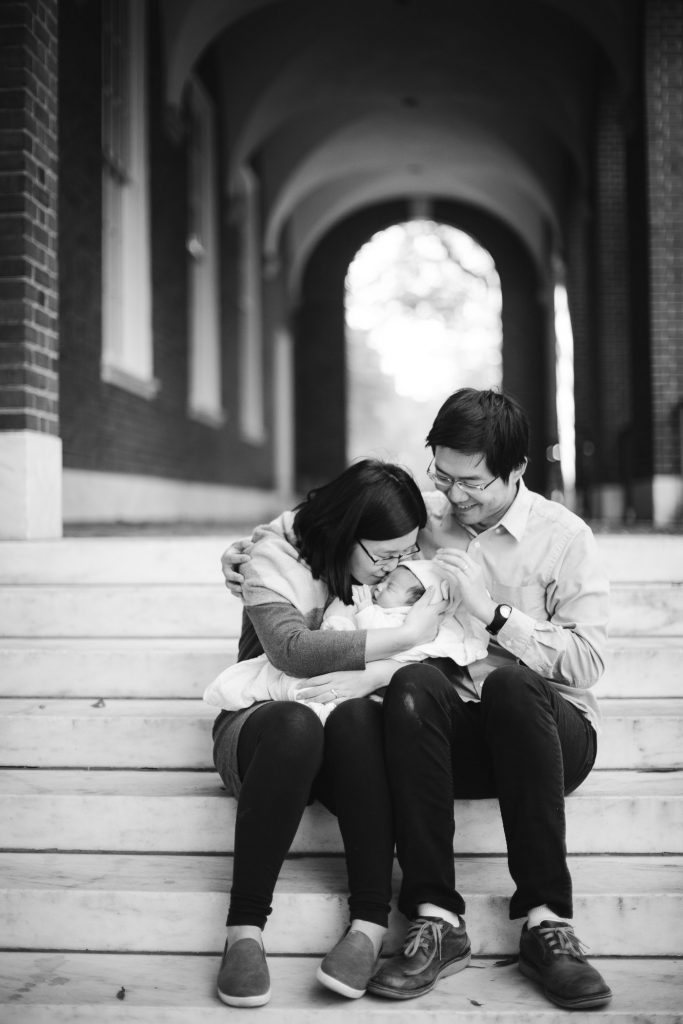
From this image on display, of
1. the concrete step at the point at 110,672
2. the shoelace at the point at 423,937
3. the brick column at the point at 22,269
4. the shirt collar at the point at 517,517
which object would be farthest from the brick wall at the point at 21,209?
the shoelace at the point at 423,937

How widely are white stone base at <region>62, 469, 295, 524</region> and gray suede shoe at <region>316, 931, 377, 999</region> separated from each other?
4627 millimetres

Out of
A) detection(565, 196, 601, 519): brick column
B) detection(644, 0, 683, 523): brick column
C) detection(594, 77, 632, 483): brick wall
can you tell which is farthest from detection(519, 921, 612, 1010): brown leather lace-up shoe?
detection(565, 196, 601, 519): brick column

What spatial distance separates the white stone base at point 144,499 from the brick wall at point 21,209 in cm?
229

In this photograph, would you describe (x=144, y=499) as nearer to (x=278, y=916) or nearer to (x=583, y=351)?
(x=278, y=916)

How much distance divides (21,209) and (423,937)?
3.09 metres

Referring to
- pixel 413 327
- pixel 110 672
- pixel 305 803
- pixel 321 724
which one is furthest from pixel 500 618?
pixel 413 327

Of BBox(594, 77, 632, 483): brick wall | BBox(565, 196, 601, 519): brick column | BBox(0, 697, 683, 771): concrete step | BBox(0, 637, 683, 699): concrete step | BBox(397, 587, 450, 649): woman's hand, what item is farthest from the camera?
BBox(565, 196, 601, 519): brick column

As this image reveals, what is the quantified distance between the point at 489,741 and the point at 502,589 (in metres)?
0.39

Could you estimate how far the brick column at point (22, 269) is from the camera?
3955mm

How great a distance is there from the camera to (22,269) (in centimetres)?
398

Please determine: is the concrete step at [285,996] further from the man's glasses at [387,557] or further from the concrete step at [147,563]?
the concrete step at [147,563]

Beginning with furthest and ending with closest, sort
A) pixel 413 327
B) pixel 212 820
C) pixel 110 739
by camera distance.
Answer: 1. pixel 413 327
2. pixel 110 739
3. pixel 212 820

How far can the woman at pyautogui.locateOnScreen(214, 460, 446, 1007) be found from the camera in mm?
2031

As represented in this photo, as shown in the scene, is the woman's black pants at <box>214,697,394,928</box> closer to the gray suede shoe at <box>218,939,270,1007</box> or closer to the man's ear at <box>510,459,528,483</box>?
the gray suede shoe at <box>218,939,270,1007</box>
